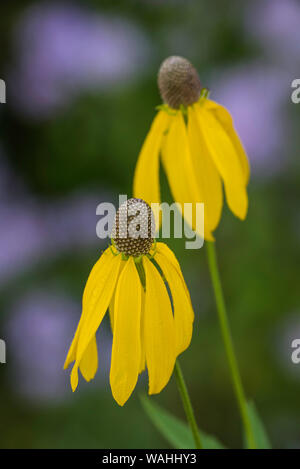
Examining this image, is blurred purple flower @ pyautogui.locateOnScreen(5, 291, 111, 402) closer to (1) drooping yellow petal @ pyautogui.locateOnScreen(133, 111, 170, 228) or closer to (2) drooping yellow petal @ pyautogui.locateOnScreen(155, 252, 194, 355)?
(1) drooping yellow petal @ pyautogui.locateOnScreen(133, 111, 170, 228)

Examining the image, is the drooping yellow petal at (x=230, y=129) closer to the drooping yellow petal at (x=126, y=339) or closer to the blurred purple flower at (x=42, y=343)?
the drooping yellow petal at (x=126, y=339)

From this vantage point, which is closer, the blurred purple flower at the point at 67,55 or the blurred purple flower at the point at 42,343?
the blurred purple flower at the point at 42,343

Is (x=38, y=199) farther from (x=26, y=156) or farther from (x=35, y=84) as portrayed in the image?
(x=35, y=84)

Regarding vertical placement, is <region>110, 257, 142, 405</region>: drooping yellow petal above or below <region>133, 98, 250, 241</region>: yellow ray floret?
below

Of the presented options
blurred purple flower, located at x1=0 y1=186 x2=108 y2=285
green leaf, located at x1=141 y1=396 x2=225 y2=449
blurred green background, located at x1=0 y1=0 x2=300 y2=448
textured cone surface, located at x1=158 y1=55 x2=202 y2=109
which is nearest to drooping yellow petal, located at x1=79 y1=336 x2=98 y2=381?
green leaf, located at x1=141 y1=396 x2=225 y2=449

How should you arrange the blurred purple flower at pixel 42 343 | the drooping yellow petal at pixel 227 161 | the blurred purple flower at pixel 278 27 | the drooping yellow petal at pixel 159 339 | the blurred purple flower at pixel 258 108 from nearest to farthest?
the drooping yellow petal at pixel 159 339, the drooping yellow petal at pixel 227 161, the blurred purple flower at pixel 42 343, the blurred purple flower at pixel 258 108, the blurred purple flower at pixel 278 27

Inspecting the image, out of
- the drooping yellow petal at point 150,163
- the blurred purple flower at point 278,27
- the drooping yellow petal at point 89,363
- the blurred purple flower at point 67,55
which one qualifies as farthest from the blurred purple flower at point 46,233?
the drooping yellow petal at point 89,363
